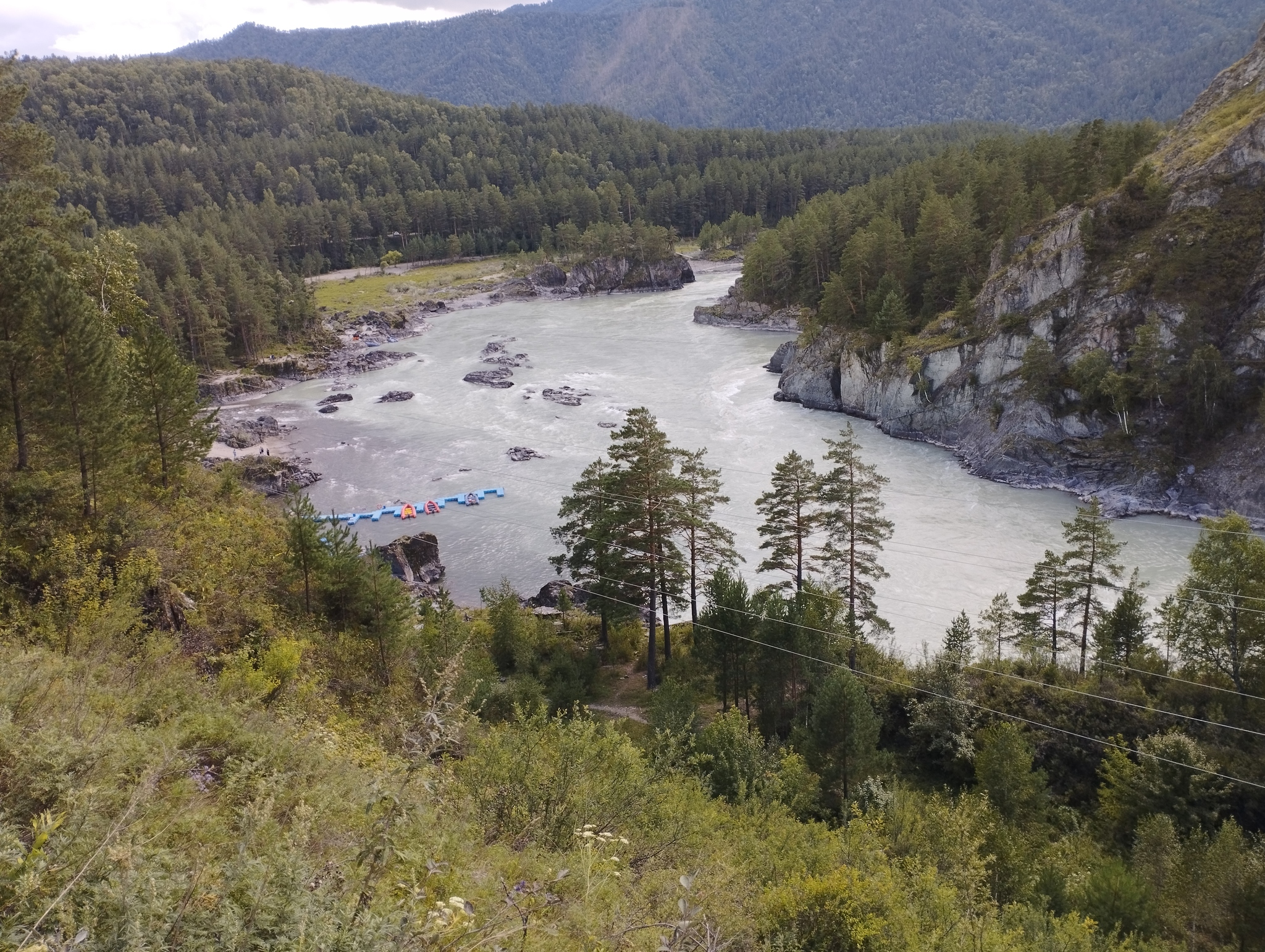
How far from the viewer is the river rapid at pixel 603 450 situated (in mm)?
38562

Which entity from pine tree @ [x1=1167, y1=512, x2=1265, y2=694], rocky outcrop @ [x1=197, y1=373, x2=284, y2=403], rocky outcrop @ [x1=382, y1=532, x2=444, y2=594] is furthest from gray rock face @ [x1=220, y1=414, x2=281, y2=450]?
pine tree @ [x1=1167, y1=512, x2=1265, y2=694]

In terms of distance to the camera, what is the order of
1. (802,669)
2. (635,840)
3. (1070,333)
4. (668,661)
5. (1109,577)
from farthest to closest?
(1070,333)
(1109,577)
(668,661)
(802,669)
(635,840)

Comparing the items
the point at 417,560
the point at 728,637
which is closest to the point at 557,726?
the point at 728,637

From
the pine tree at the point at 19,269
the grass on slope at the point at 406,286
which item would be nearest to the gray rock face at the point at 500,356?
the grass on slope at the point at 406,286

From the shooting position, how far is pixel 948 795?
23922 millimetres

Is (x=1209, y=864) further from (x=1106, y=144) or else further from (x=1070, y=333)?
(x=1106, y=144)

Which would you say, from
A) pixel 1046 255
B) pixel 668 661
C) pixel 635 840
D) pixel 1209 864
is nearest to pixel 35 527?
pixel 635 840

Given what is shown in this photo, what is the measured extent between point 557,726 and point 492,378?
206 ft

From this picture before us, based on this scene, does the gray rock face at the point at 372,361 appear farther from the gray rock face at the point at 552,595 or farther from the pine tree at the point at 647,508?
the pine tree at the point at 647,508

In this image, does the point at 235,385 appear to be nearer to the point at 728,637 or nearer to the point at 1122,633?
the point at 728,637

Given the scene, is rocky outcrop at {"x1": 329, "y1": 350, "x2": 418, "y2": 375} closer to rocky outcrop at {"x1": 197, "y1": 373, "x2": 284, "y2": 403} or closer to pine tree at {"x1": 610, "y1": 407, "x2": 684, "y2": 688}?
rocky outcrop at {"x1": 197, "y1": 373, "x2": 284, "y2": 403}

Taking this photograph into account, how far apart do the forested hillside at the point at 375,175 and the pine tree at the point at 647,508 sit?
250 feet

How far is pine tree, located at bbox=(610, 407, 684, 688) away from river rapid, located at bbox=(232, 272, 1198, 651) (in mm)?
10660

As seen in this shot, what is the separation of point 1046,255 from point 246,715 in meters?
55.8
